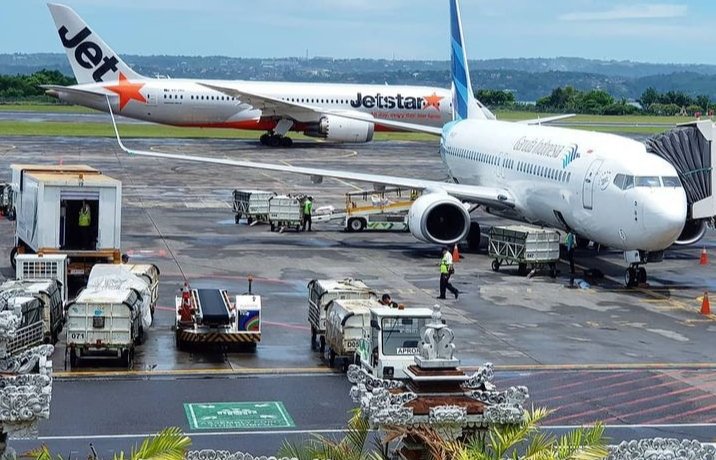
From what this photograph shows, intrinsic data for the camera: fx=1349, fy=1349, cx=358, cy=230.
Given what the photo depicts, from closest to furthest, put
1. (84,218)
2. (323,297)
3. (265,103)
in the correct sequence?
(323,297), (84,218), (265,103)

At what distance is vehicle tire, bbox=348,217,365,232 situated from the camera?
5728 centimetres

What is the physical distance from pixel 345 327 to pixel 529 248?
614 inches

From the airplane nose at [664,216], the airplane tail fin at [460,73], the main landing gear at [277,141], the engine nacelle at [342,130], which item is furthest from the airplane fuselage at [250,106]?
the airplane nose at [664,216]

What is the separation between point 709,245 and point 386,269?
671 inches

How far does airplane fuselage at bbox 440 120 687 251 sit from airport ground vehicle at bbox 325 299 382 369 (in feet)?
38.3

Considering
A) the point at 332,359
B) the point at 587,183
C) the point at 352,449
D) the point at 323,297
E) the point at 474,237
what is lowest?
the point at 332,359

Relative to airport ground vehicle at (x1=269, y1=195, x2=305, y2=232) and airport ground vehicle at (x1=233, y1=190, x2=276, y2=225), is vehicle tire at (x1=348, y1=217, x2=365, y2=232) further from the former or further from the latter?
airport ground vehicle at (x1=233, y1=190, x2=276, y2=225)

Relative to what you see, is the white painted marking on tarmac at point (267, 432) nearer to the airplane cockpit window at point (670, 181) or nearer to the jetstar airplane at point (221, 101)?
the airplane cockpit window at point (670, 181)

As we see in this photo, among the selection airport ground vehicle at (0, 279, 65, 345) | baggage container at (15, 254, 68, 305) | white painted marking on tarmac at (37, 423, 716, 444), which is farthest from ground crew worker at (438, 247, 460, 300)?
white painted marking on tarmac at (37, 423, 716, 444)

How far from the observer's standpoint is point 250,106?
4087 inches

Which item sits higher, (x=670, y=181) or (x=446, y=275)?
(x=670, y=181)

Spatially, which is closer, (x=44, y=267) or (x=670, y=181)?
(x=44, y=267)

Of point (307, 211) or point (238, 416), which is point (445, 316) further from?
point (307, 211)

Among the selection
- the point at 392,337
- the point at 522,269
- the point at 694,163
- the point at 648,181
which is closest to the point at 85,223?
the point at 522,269
